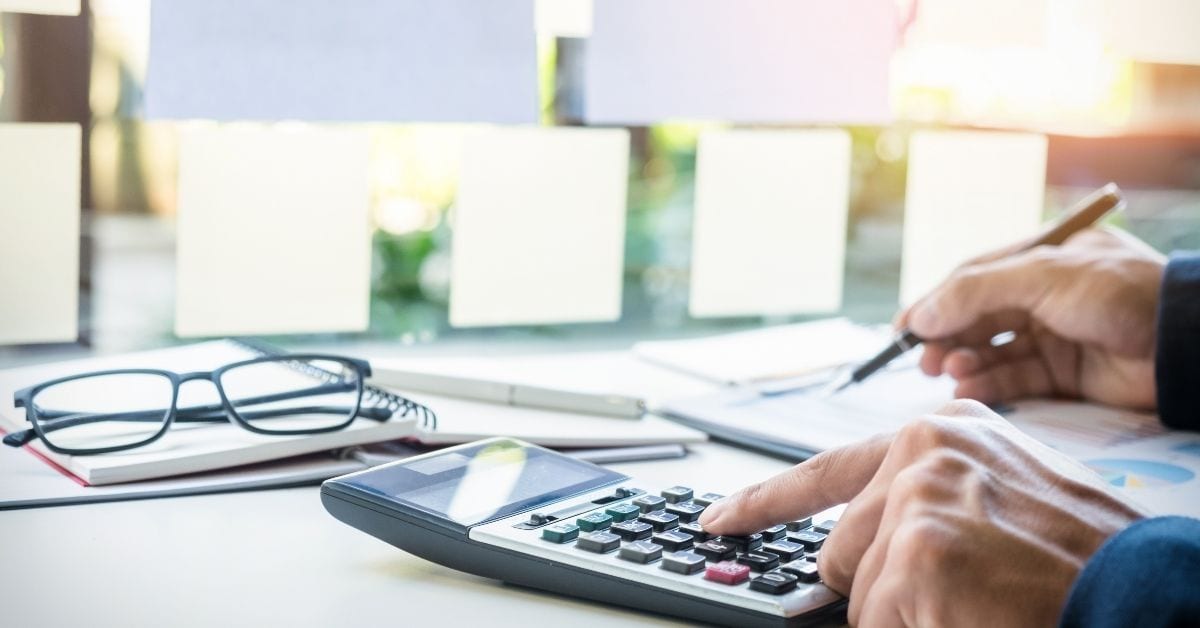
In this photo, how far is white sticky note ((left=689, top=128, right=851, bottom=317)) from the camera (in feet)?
4.50

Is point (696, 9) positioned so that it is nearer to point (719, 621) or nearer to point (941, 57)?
point (941, 57)

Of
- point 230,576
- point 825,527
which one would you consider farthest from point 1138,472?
point 230,576

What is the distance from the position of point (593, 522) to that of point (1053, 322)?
57cm

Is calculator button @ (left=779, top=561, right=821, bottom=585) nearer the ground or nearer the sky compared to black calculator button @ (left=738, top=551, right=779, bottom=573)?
nearer the ground

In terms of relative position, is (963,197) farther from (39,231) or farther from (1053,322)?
(39,231)

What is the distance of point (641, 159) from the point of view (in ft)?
4.34

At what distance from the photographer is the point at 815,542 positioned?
2.11 ft

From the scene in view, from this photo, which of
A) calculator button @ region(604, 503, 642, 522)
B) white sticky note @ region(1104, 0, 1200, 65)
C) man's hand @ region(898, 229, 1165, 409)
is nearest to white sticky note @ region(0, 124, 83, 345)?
calculator button @ region(604, 503, 642, 522)

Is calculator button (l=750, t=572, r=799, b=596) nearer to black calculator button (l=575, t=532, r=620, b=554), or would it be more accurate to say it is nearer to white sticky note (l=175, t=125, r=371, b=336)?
black calculator button (l=575, t=532, r=620, b=554)

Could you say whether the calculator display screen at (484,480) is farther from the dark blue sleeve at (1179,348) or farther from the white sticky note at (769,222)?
the white sticky note at (769,222)

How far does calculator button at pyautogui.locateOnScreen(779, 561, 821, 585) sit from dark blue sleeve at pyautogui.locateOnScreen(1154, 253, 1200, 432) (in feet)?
1.67

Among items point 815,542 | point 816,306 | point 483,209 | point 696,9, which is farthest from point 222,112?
point 816,306

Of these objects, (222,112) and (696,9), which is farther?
(696,9)

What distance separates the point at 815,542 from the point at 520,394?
0.36 meters
